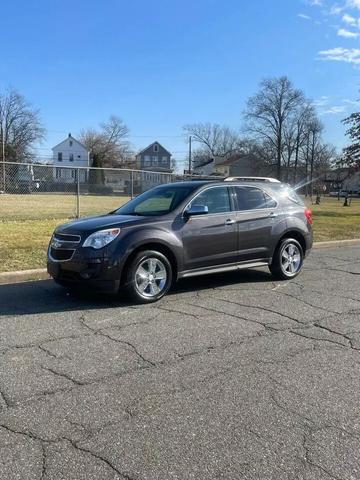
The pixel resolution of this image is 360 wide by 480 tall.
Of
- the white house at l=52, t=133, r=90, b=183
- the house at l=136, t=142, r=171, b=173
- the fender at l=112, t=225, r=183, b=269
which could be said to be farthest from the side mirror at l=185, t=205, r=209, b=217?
the house at l=136, t=142, r=171, b=173

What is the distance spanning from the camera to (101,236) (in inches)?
265

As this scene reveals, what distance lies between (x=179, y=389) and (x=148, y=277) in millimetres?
2966

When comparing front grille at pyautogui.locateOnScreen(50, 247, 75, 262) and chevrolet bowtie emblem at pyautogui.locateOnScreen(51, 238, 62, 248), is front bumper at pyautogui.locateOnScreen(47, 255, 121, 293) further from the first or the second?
chevrolet bowtie emblem at pyautogui.locateOnScreen(51, 238, 62, 248)

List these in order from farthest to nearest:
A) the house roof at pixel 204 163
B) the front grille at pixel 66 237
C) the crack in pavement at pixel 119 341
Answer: the house roof at pixel 204 163 < the front grille at pixel 66 237 < the crack in pavement at pixel 119 341

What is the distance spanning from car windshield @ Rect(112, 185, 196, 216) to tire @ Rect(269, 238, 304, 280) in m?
1.90

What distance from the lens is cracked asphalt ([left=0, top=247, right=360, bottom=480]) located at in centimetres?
310

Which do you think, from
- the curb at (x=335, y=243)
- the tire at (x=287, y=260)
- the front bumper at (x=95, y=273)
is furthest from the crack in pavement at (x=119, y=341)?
the curb at (x=335, y=243)

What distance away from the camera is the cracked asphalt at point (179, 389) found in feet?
10.2

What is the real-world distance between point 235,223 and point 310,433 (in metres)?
4.78

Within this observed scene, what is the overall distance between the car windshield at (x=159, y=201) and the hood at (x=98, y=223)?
16.1 inches

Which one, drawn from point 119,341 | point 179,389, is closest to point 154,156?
point 119,341

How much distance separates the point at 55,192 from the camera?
27859 millimetres

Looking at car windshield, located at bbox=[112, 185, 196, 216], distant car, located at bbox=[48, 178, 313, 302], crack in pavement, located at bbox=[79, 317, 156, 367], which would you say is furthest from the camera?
car windshield, located at bbox=[112, 185, 196, 216]

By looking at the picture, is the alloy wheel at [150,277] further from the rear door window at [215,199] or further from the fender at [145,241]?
the rear door window at [215,199]
